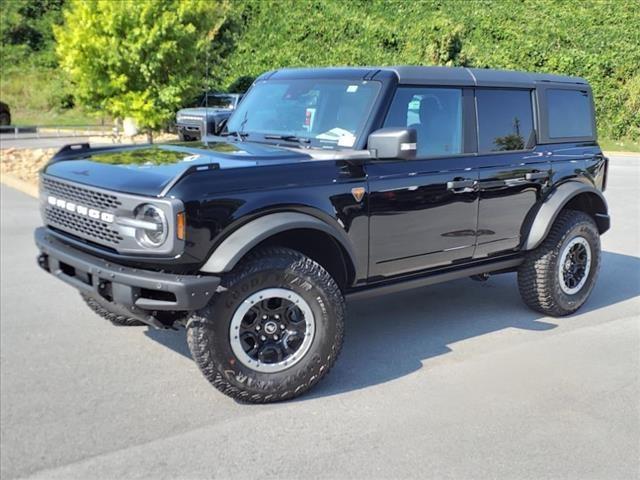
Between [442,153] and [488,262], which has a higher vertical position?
[442,153]

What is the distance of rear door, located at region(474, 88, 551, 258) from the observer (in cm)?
502

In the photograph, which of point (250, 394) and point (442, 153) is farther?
point (442, 153)

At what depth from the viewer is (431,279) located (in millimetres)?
4801

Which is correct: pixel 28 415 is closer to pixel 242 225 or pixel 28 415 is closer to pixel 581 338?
pixel 242 225

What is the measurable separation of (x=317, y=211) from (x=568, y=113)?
290 centimetres

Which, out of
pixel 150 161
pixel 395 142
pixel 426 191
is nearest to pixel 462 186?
pixel 426 191

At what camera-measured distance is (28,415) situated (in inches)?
146

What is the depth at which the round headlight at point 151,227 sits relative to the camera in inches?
139

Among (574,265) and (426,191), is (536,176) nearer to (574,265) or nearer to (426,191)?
(574,265)

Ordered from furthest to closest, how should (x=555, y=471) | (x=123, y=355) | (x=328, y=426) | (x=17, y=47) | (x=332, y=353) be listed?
(x=17, y=47)
(x=123, y=355)
(x=332, y=353)
(x=328, y=426)
(x=555, y=471)

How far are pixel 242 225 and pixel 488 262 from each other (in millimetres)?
2192

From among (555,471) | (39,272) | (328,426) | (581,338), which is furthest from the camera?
(39,272)

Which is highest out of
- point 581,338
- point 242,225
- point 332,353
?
point 242,225

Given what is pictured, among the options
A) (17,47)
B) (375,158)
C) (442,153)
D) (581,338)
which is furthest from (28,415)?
(17,47)
